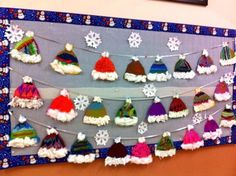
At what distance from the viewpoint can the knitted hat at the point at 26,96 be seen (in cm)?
103

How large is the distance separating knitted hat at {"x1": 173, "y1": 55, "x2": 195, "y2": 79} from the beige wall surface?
0.21m

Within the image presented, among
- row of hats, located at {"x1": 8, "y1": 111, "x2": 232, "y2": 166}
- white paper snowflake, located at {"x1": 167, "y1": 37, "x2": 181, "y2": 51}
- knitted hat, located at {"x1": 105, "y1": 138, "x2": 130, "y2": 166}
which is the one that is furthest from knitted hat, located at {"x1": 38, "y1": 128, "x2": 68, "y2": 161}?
white paper snowflake, located at {"x1": 167, "y1": 37, "x2": 181, "y2": 51}

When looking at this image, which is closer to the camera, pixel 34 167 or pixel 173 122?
pixel 34 167

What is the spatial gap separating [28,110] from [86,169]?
369mm

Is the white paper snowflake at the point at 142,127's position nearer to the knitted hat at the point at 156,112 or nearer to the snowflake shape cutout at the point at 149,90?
the knitted hat at the point at 156,112

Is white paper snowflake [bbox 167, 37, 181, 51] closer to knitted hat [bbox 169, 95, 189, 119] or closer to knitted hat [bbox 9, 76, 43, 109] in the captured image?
knitted hat [bbox 169, 95, 189, 119]

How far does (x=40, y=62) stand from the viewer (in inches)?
42.3

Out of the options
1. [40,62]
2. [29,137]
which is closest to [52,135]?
[29,137]

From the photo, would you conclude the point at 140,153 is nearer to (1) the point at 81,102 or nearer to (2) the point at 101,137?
(2) the point at 101,137

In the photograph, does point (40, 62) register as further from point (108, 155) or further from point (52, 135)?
point (108, 155)

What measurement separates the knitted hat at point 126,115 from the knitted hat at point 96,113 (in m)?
0.06

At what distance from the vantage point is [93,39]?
1.16 meters

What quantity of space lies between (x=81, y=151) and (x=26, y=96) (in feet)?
1.07

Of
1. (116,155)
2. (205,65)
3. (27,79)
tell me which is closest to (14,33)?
(27,79)
